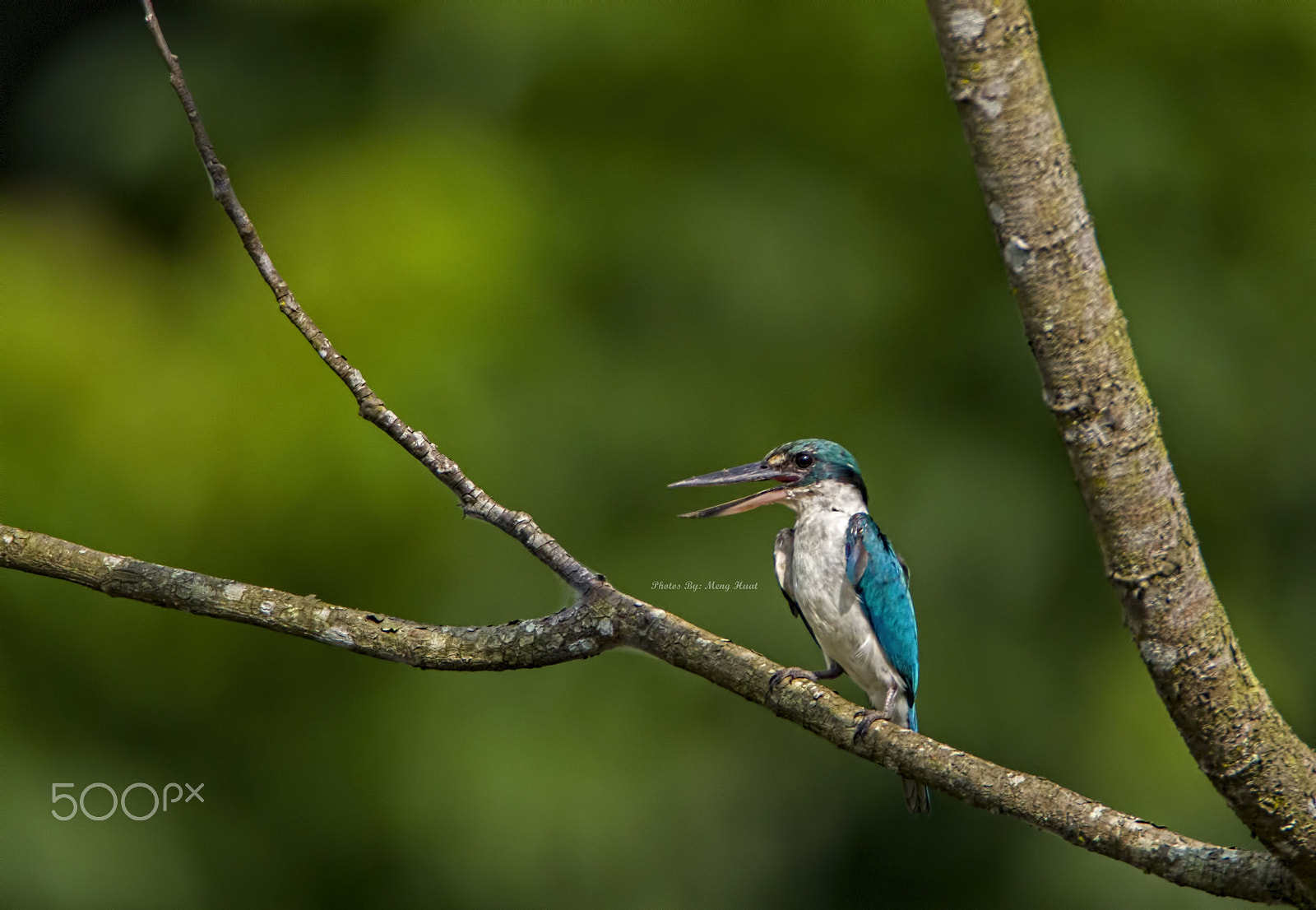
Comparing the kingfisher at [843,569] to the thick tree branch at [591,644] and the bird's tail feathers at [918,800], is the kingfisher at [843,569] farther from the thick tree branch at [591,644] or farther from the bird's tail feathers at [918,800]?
the thick tree branch at [591,644]

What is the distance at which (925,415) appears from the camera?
4852 millimetres

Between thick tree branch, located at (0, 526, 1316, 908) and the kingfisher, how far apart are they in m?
0.94

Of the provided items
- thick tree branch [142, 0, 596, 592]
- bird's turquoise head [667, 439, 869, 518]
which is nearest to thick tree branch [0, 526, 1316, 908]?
thick tree branch [142, 0, 596, 592]

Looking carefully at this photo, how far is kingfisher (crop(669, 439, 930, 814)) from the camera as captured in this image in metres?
2.79

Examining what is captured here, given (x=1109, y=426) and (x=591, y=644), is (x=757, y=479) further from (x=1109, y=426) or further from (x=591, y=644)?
(x=1109, y=426)

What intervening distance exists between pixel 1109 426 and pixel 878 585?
5.34 ft

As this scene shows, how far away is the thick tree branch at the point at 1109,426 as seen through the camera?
1160 millimetres

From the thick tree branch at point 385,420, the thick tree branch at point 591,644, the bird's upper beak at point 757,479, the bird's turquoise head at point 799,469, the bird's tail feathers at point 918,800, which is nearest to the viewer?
the thick tree branch at point 591,644

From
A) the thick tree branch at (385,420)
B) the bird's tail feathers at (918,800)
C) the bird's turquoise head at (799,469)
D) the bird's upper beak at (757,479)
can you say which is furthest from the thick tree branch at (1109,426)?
the bird's tail feathers at (918,800)

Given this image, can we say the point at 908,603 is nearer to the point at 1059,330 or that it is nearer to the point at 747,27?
the point at 1059,330

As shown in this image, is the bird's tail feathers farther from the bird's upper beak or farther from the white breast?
the bird's upper beak

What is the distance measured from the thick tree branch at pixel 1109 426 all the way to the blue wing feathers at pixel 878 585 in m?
1.41

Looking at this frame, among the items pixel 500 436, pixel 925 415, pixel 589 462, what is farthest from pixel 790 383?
pixel 500 436

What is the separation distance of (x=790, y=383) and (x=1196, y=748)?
349 cm
